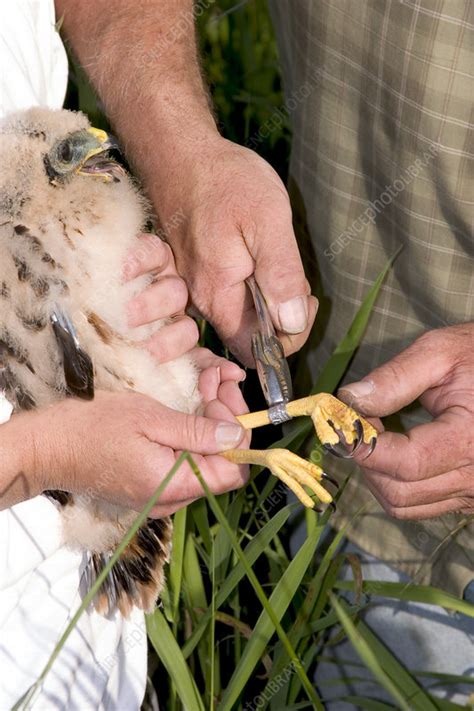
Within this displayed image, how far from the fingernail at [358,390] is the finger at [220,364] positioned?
0.26 meters

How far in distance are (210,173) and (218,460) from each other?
655 mm

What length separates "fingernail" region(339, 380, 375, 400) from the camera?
1.87 meters

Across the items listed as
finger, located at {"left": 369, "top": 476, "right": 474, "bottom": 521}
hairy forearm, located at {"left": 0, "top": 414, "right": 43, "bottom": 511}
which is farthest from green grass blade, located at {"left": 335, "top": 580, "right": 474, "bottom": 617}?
hairy forearm, located at {"left": 0, "top": 414, "right": 43, "bottom": 511}

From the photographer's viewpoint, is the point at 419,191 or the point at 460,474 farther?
the point at 419,191

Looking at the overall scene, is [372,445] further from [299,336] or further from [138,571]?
[138,571]

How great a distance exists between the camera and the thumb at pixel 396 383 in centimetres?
188

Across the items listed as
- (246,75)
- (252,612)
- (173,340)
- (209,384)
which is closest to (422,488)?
(209,384)

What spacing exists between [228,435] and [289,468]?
0.46ft

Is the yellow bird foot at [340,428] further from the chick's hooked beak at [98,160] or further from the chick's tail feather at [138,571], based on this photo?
the chick's hooked beak at [98,160]

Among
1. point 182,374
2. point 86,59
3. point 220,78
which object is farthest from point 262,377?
point 220,78

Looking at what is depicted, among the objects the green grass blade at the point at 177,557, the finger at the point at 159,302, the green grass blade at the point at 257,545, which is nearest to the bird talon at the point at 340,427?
the green grass blade at the point at 257,545

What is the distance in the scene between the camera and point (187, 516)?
247cm

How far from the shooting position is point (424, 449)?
74.3 inches

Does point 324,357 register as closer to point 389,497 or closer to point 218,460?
point 389,497
